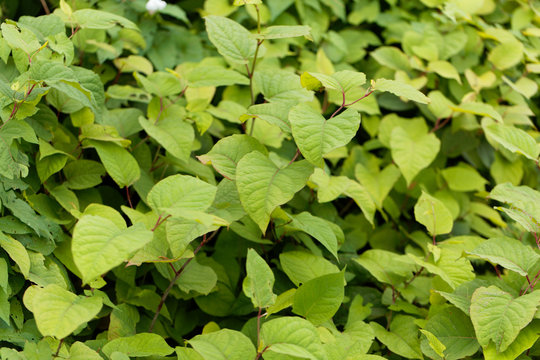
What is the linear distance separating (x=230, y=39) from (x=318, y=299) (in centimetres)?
76

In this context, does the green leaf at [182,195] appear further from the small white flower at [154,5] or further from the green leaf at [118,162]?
the small white flower at [154,5]

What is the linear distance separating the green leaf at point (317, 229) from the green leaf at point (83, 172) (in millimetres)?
588

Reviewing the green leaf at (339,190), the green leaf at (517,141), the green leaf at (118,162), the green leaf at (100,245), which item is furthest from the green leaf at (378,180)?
the green leaf at (100,245)

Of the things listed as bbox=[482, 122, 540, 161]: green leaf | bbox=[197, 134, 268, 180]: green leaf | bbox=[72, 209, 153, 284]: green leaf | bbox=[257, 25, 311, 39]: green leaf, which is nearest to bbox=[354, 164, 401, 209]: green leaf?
bbox=[482, 122, 540, 161]: green leaf

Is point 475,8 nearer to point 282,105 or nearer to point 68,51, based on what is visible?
point 282,105

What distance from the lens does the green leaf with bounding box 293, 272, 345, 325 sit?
4.50ft

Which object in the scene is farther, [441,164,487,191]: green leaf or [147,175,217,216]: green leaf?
[441,164,487,191]: green leaf

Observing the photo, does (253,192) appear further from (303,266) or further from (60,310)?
(60,310)

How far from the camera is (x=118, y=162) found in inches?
61.4

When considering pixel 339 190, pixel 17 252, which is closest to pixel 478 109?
pixel 339 190

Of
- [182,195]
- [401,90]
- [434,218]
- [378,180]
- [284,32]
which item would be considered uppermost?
[284,32]

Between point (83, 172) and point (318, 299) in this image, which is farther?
point (83, 172)

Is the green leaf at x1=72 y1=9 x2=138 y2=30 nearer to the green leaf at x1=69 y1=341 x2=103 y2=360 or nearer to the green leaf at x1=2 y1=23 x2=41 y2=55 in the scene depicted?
the green leaf at x1=2 y1=23 x2=41 y2=55

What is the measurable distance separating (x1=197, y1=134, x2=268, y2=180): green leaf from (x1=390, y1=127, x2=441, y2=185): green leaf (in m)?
0.65
